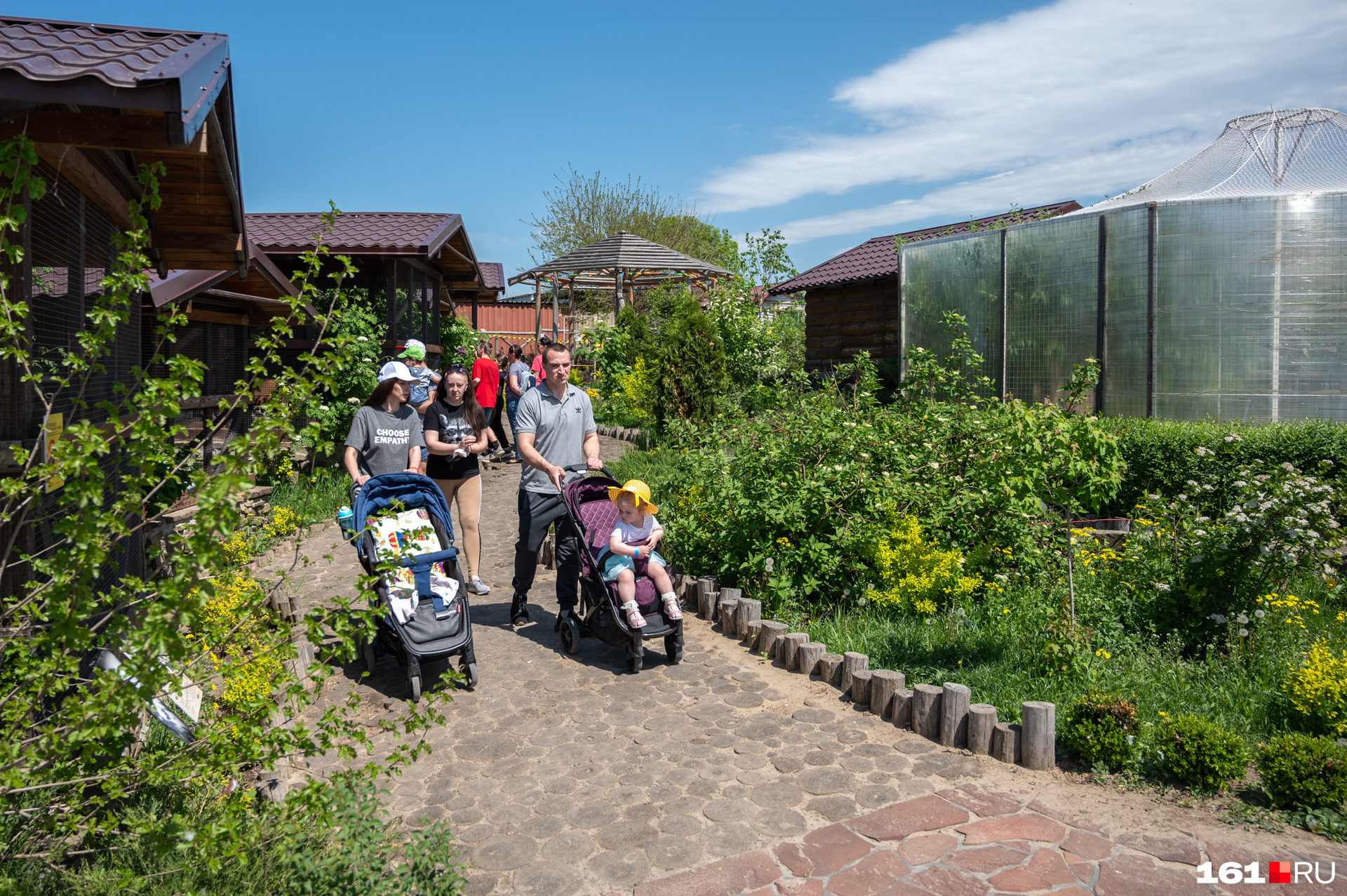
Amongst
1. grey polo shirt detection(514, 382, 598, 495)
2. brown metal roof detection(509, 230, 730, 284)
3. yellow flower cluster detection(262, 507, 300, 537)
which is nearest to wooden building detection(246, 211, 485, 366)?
brown metal roof detection(509, 230, 730, 284)

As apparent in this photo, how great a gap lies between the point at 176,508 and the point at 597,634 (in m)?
5.77

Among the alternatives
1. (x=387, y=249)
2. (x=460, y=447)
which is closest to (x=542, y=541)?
(x=460, y=447)

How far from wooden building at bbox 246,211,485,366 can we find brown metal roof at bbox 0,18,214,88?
979 centimetres

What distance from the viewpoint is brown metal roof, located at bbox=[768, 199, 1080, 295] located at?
1680 cm

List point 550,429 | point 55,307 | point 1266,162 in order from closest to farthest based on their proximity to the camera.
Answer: point 55,307
point 550,429
point 1266,162

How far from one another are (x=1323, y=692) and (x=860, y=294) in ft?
46.8

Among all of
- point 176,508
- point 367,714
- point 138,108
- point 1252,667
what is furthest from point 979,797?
point 176,508

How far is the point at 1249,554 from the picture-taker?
221 inches

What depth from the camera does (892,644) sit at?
5887mm

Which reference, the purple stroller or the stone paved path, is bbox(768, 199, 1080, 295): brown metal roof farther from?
the stone paved path

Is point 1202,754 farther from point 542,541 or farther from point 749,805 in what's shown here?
point 542,541

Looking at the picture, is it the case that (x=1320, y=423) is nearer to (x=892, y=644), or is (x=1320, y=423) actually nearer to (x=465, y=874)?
(x=892, y=644)

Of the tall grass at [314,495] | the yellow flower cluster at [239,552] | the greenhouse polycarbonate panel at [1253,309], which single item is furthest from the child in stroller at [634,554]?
the greenhouse polycarbonate panel at [1253,309]

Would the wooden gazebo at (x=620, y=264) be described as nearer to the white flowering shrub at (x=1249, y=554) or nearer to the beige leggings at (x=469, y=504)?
the beige leggings at (x=469, y=504)
